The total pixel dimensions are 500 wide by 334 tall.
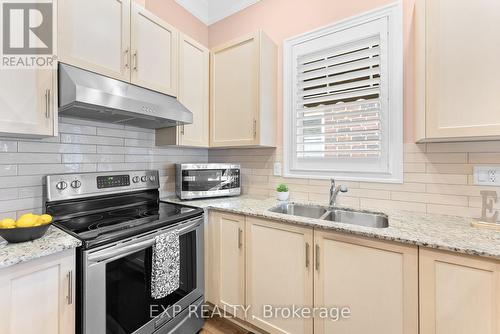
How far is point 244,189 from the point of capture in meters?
2.41

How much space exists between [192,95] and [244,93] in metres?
0.48

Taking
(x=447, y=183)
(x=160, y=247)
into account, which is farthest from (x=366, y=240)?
(x=160, y=247)

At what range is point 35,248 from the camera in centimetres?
95

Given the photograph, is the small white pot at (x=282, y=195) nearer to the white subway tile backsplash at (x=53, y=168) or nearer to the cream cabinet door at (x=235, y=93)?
the cream cabinet door at (x=235, y=93)

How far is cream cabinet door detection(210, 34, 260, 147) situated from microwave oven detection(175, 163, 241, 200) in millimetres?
263

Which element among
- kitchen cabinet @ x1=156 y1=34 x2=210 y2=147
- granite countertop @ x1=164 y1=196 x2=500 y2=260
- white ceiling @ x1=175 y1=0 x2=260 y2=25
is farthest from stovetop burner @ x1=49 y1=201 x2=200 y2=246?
white ceiling @ x1=175 y1=0 x2=260 y2=25

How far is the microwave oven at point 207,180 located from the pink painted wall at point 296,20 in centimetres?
61

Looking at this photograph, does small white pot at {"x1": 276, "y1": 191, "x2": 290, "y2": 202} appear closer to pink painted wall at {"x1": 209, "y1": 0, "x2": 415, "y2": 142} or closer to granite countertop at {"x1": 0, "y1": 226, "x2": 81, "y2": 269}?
pink painted wall at {"x1": 209, "y1": 0, "x2": 415, "y2": 142}

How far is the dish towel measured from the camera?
1330 millimetres

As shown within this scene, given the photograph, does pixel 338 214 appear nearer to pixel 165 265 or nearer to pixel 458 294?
pixel 458 294

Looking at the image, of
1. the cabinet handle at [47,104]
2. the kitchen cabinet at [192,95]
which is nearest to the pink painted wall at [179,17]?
the kitchen cabinet at [192,95]

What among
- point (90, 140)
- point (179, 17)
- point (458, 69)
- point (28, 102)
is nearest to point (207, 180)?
point (90, 140)

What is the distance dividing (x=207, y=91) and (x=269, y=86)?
0.61 metres

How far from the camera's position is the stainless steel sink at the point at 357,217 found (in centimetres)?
160
